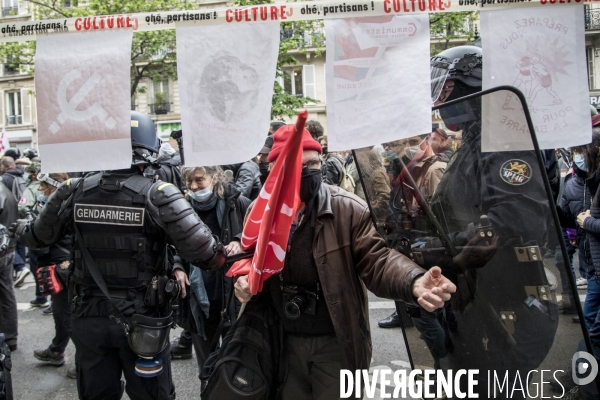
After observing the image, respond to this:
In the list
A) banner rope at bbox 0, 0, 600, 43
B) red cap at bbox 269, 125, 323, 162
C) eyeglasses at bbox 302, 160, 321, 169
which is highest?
banner rope at bbox 0, 0, 600, 43

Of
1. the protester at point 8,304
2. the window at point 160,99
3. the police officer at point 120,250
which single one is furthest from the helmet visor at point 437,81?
the window at point 160,99

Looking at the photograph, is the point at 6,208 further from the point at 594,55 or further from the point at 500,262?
the point at 594,55

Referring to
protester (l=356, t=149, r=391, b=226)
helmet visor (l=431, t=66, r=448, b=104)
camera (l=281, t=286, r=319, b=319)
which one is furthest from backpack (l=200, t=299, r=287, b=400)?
helmet visor (l=431, t=66, r=448, b=104)

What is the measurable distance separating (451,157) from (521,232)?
32 cm

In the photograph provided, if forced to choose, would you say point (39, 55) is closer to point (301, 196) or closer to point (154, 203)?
point (154, 203)

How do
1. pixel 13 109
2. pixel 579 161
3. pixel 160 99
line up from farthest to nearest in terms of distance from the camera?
pixel 13 109 → pixel 160 99 → pixel 579 161

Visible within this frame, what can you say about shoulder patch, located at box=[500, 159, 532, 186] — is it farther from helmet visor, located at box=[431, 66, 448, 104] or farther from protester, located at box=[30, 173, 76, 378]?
protester, located at box=[30, 173, 76, 378]

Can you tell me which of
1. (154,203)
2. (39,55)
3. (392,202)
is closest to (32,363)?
(154,203)

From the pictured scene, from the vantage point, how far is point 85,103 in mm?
2137

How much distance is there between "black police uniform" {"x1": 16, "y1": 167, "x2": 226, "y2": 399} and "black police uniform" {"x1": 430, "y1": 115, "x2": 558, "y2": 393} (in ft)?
4.70

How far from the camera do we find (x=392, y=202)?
2.01 m

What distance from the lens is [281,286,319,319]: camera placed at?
245 centimetres

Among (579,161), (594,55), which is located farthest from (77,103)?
(594,55)

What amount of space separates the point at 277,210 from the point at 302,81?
2618 centimetres
